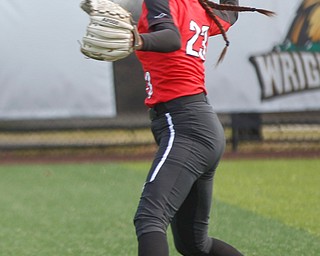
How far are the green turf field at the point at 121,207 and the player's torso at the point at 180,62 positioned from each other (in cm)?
217

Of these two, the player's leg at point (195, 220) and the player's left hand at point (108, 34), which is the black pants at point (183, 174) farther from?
the player's left hand at point (108, 34)

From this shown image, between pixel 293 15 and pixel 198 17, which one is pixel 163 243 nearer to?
pixel 198 17

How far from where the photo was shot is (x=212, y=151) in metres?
4.00

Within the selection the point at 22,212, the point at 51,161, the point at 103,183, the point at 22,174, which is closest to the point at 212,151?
the point at 22,212

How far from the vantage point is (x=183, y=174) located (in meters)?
3.87

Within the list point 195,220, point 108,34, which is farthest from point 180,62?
point 195,220

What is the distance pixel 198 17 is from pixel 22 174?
7217mm

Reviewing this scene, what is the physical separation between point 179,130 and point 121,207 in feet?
14.0

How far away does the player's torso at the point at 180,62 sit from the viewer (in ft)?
13.2

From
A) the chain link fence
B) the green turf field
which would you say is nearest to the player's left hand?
the green turf field

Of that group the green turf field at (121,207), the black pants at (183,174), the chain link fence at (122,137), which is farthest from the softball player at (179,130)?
the chain link fence at (122,137)

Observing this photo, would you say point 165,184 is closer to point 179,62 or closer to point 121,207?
point 179,62

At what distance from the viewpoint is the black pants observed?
3.79 metres

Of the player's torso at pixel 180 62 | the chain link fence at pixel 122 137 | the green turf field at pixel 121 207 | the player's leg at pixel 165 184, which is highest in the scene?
the player's torso at pixel 180 62
